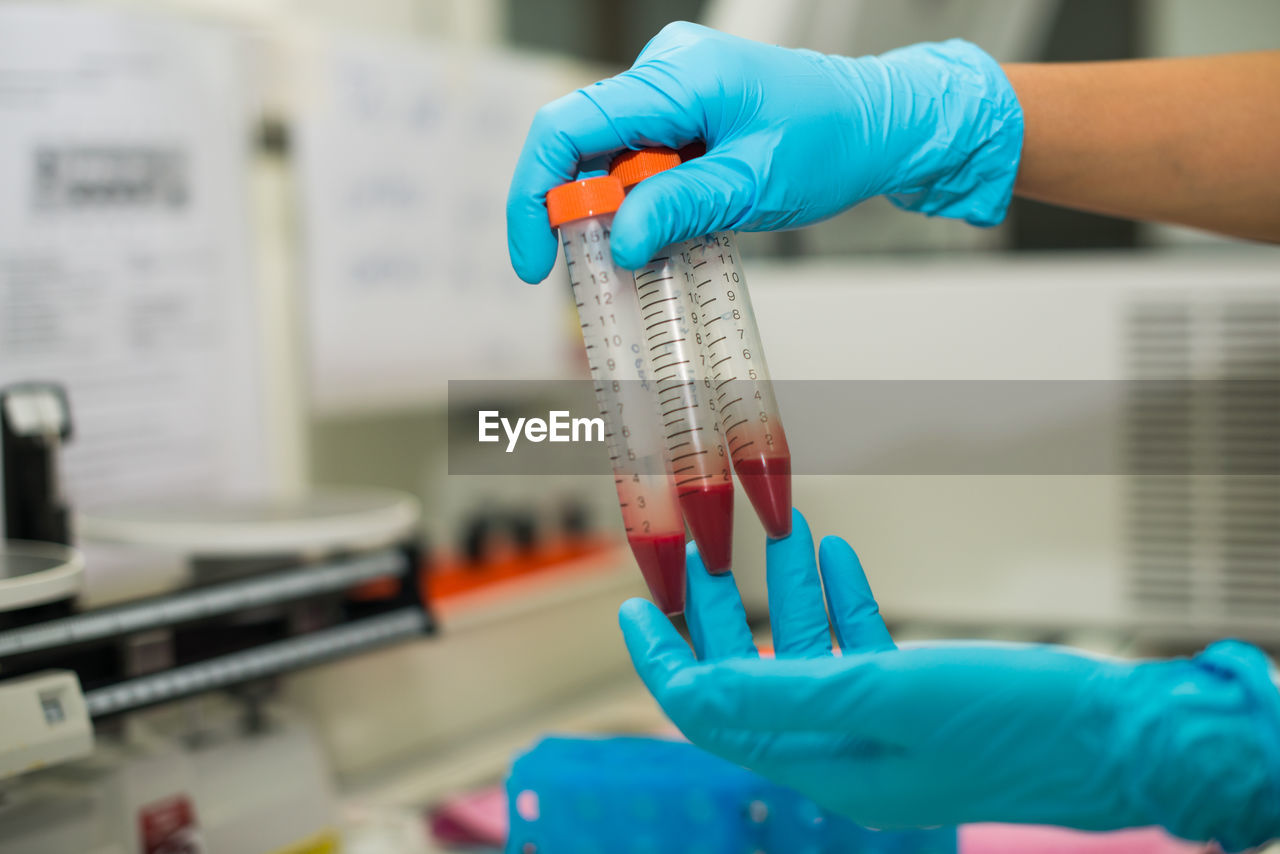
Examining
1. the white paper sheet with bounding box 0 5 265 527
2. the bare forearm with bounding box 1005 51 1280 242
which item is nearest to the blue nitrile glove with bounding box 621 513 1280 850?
the bare forearm with bounding box 1005 51 1280 242

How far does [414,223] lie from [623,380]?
1.03 meters

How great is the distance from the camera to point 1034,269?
5.33 feet

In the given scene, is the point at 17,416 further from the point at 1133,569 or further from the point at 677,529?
the point at 1133,569

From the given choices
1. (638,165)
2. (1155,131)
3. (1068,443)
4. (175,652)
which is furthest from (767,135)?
(1068,443)

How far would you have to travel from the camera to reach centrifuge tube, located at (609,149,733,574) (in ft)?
2.46

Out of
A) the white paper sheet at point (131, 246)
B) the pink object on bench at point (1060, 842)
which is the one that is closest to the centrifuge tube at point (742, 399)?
the pink object on bench at point (1060, 842)

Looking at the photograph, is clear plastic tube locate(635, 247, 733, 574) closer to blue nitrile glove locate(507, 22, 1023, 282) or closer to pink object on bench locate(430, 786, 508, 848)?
blue nitrile glove locate(507, 22, 1023, 282)

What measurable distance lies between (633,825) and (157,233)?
3.22ft

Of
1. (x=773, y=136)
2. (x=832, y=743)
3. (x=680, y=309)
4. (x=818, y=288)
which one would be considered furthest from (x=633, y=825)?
(x=818, y=288)

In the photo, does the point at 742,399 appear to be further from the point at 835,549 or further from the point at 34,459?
the point at 34,459

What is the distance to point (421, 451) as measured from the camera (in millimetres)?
2096

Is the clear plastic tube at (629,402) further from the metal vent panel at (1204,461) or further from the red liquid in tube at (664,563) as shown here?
the metal vent panel at (1204,461)

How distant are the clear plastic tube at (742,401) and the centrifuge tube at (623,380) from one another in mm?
53

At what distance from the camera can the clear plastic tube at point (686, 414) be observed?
0.75 meters
